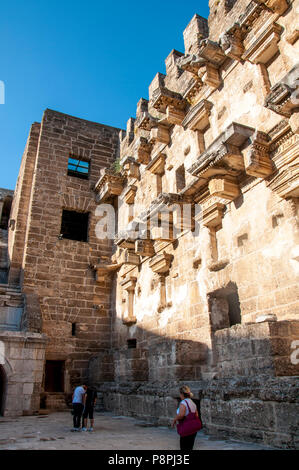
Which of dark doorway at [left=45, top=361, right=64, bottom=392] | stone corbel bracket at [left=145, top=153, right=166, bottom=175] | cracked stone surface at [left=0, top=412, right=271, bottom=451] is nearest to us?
cracked stone surface at [left=0, top=412, right=271, bottom=451]

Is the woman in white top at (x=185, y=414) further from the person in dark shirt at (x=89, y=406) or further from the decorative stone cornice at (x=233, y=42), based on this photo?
the decorative stone cornice at (x=233, y=42)

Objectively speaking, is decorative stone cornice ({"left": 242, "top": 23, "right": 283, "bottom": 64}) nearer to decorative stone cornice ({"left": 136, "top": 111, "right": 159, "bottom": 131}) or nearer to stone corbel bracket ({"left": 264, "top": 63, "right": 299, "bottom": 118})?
stone corbel bracket ({"left": 264, "top": 63, "right": 299, "bottom": 118})

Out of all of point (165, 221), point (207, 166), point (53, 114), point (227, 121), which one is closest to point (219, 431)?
point (207, 166)

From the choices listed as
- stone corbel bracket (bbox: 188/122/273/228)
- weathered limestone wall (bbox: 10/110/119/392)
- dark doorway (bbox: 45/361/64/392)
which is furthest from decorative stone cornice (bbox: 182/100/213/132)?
dark doorway (bbox: 45/361/64/392)

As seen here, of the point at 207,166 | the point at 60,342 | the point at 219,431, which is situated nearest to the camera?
the point at 219,431

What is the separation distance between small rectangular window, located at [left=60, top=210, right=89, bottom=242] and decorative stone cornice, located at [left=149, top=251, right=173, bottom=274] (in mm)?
4906

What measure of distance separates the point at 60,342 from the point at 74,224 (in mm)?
4413

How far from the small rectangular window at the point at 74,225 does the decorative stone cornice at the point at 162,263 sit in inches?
193

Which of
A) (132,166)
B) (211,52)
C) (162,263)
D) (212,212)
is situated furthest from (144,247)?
(211,52)

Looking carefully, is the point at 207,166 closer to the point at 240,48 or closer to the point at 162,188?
the point at 240,48

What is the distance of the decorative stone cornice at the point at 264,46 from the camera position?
634 cm

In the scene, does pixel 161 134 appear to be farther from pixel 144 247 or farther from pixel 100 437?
pixel 100 437

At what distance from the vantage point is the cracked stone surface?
14.6 feet

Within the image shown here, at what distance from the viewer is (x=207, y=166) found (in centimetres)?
653
